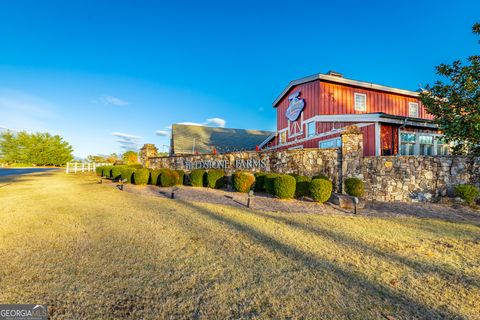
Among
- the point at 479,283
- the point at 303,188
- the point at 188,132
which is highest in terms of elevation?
the point at 188,132

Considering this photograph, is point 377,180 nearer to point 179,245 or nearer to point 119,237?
point 179,245

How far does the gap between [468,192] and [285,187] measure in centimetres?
629

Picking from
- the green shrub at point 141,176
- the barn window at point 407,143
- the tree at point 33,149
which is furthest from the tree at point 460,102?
the tree at point 33,149

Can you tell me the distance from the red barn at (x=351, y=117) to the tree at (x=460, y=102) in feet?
7.19

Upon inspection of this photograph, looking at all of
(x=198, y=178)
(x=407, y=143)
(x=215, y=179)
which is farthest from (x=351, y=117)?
(x=198, y=178)

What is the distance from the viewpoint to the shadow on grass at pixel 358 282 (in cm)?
240

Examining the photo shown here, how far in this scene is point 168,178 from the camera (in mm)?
11258

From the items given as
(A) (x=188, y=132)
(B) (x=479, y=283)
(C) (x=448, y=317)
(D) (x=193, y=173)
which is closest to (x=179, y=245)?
(C) (x=448, y=317)

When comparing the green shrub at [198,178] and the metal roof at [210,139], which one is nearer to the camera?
the green shrub at [198,178]

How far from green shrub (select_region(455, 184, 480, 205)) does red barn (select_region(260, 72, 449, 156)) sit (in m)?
4.20

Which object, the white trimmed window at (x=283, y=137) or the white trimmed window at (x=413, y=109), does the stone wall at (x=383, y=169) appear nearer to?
the white trimmed window at (x=283, y=137)

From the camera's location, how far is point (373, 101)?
1656 cm

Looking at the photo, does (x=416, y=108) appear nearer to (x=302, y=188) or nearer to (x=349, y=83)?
(x=349, y=83)

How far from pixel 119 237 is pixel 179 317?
2784 millimetres
